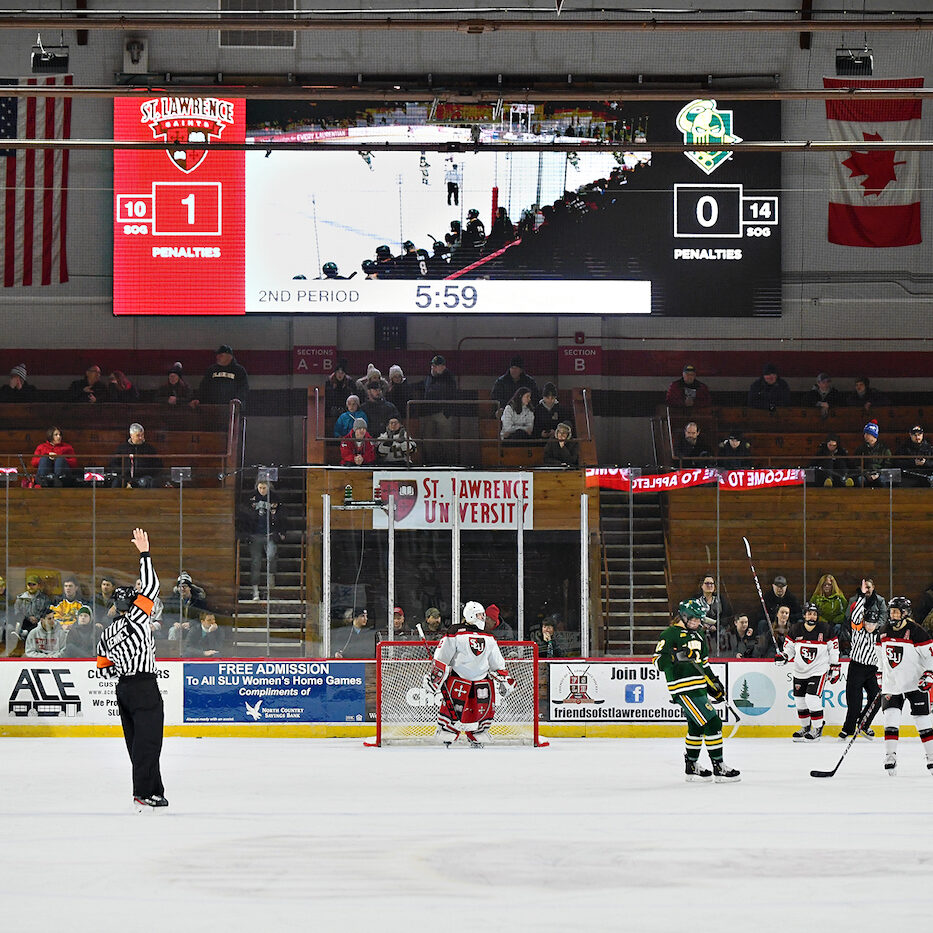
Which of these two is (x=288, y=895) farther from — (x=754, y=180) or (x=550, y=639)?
(x=754, y=180)

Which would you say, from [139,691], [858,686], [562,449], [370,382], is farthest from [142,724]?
[370,382]

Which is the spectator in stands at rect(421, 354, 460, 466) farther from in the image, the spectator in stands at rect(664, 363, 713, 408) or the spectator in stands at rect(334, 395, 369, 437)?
the spectator in stands at rect(664, 363, 713, 408)

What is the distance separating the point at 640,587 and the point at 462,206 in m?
6.10

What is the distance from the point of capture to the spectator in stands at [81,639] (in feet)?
42.5

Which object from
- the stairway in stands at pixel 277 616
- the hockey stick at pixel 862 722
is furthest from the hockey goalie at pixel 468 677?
the hockey stick at pixel 862 722

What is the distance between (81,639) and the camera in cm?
1302

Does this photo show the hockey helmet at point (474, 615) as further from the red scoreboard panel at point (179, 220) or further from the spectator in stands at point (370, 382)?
the red scoreboard panel at point (179, 220)

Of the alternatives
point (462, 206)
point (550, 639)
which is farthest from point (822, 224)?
point (550, 639)

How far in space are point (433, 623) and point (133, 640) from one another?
576 centimetres

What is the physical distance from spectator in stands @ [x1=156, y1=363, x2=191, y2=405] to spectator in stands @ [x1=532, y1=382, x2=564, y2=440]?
425 cm

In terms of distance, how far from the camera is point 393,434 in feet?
51.8

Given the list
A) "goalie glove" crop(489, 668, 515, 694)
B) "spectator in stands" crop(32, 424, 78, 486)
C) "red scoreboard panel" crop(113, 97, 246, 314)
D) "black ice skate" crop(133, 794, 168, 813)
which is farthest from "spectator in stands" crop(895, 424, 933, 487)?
"black ice skate" crop(133, 794, 168, 813)

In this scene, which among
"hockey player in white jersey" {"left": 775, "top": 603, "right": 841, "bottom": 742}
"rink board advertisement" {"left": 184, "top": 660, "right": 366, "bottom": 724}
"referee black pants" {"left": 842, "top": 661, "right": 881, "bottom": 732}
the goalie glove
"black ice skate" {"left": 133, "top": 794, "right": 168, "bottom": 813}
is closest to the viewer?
"black ice skate" {"left": 133, "top": 794, "right": 168, "bottom": 813}

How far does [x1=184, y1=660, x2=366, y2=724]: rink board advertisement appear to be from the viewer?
1292 cm
